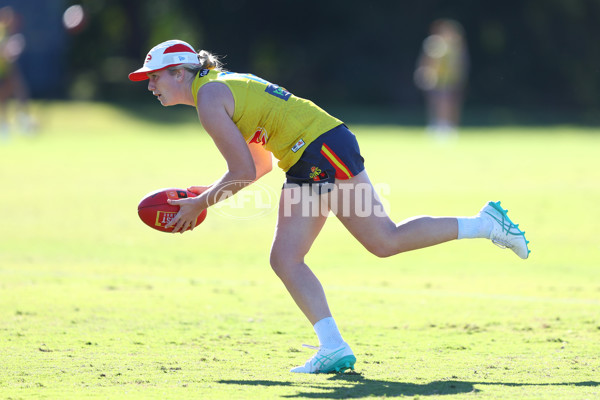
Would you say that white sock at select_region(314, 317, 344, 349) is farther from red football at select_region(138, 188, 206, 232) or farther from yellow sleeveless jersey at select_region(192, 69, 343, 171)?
red football at select_region(138, 188, 206, 232)

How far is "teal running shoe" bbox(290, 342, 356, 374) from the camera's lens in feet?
19.6

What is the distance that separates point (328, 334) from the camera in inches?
237

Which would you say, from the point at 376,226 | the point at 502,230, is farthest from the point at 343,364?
the point at 502,230

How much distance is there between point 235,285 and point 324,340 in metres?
3.17

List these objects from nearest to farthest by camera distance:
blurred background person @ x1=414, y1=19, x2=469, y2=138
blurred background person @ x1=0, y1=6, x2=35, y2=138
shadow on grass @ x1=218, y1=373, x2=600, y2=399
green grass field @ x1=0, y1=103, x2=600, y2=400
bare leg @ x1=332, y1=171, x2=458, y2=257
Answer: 1. shadow on grass @ x1=218, y1=373, x2=600, y2=399
2. green grass field @ x1=0, y1=103, x2=600, y2=400
3. bare leg @ x1=332, y1=171, x2=458, y2=257
4. blurred background person @ x1=0, y1=6, x2=35, y2=138
5. blurred background person @ x1=414, y1=19, x2=469, y2=138

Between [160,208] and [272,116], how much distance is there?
1.02 m

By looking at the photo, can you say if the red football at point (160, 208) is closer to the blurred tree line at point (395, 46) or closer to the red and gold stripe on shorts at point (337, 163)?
the red and gold stripe on shorts at point (337, 163)

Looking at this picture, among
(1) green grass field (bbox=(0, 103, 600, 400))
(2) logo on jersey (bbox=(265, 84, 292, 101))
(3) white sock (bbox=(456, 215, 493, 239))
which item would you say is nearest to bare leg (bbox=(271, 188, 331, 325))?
(1) green grass field (bbox=(0, 103, 600, 400))

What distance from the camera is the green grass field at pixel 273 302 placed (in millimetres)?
5734

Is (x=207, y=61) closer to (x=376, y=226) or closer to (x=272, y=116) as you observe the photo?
(x=272, y=116)

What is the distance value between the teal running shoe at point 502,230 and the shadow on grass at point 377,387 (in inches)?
49.8

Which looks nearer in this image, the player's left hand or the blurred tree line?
the player's left hand

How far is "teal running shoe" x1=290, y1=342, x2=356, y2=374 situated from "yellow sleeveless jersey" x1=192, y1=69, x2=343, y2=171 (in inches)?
48.5

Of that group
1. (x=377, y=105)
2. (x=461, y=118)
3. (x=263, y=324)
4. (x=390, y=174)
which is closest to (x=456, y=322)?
(x=263, y=324)
